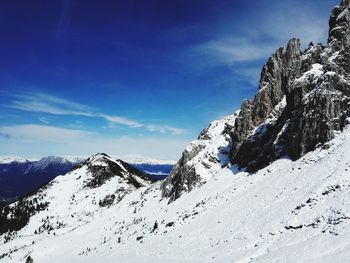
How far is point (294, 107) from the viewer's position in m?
61.1

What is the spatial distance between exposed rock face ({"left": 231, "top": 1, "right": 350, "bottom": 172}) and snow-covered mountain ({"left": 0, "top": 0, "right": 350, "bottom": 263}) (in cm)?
17

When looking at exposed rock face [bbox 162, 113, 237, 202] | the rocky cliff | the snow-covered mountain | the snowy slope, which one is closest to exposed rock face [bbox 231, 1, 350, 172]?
the rocky cliff

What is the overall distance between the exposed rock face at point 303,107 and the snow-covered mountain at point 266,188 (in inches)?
6.9

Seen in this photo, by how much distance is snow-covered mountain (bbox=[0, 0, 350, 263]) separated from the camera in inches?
1367

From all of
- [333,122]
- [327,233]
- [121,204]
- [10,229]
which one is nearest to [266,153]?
[333,122]

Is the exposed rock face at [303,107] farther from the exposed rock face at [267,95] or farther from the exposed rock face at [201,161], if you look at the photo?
the exposed rock face at [201,161]

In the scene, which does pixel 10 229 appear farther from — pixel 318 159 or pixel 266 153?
pixel 318 159

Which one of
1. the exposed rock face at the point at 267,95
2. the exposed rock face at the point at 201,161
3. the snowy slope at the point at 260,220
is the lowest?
the snowy slope at the point at 260,220

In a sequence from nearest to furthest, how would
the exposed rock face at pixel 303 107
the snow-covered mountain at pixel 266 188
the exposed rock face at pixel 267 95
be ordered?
Answer: the snow-covered mountain at pixel 266 188 < the exposed rock face at pixel 303 107 < the exposed rock face at pixel 267 95

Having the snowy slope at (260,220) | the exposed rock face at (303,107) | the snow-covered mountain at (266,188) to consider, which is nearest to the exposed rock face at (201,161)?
the snow-covered mountain at (266,188)

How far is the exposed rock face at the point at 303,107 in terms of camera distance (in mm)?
53250

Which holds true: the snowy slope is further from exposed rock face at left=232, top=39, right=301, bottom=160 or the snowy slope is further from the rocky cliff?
exposed rock face at left=232, top=39, right=301, bottom=160

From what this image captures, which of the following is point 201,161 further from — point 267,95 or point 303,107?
point 303,107

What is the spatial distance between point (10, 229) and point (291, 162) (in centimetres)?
16093
